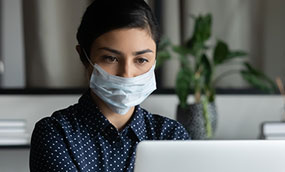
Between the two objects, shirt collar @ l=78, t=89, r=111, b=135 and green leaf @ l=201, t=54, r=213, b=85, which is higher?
shirt collar @ l=78, t=89, r=111, b=135

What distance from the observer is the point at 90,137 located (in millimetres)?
1394

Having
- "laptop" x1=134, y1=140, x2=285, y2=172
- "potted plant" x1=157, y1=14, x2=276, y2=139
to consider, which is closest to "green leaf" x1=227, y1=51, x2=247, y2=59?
"potted plant" x1=157, y1=14, x2=276, y2=139

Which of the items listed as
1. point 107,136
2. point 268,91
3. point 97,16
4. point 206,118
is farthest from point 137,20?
point 268,91

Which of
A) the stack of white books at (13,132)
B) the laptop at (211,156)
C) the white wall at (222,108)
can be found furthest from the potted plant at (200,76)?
the laptop at (211,156)

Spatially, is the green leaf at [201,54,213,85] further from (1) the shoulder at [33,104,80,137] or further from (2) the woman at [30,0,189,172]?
(1) the shoulder at [33,104,80,137]

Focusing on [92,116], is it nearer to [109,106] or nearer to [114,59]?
[109,106]

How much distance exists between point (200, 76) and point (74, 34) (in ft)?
2.18

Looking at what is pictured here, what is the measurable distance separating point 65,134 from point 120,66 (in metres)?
0.20

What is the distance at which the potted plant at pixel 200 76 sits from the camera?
2686 millimetres

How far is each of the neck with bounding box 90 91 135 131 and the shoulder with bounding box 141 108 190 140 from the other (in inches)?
2.2

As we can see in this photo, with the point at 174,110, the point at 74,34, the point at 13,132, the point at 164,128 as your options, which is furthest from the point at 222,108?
the point at 164,128

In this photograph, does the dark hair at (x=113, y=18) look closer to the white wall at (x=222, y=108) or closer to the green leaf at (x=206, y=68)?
the green leaf at (x=206, y=68)

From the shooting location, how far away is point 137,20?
1.33 metres

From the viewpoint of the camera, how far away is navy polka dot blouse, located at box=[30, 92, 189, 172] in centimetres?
133
